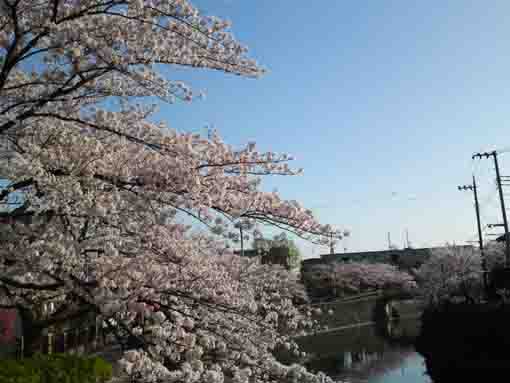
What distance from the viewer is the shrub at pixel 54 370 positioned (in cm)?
555

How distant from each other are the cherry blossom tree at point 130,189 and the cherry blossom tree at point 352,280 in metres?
36.7

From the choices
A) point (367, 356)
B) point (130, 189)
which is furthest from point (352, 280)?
point (130, 189)

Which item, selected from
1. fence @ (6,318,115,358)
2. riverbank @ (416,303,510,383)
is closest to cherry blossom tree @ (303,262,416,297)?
riverbank @ (416,303,510,383)

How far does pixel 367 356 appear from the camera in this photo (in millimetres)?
22000

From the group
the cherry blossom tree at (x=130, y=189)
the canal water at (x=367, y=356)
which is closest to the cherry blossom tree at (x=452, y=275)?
the canal water at (x=367, y=356)

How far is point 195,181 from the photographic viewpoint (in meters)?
3.37

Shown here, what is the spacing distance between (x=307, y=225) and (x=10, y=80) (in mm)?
3412

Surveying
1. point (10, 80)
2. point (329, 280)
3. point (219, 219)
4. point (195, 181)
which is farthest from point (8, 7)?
point (329, 280)

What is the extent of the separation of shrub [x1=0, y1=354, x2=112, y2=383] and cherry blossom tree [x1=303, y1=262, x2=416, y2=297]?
33482 mm

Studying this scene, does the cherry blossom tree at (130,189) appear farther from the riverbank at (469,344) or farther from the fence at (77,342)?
the riverbank at (469,344)

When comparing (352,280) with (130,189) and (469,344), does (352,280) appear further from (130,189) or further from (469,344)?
(130,189)

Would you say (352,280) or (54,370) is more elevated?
(54,370)

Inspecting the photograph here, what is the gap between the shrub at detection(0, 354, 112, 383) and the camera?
5555 millimetres

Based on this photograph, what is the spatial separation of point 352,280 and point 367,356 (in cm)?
1913
